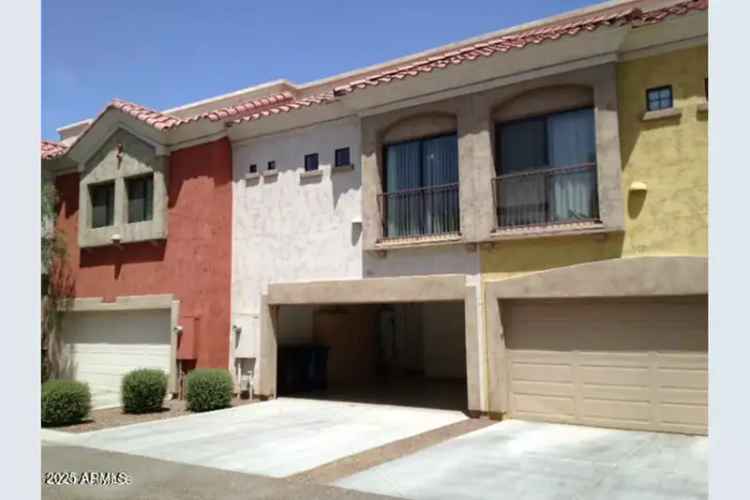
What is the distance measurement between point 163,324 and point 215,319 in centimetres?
203

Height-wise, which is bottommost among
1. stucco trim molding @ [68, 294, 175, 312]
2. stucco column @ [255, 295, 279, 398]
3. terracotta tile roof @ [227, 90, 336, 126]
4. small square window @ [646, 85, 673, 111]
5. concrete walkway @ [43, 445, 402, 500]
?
concrete walkway @ [43, 445, 402, 500]

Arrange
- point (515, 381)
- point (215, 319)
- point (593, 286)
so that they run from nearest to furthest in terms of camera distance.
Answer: point (593, 286), point (515, 381), point (215, 319)

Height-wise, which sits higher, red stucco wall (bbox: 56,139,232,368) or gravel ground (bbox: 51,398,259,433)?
red stucco wall (bbox: 56,139,232,368)

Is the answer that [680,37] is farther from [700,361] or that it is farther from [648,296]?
[700,361]

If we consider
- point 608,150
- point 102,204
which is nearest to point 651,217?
point 608,150

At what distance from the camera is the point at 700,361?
11.1 meters

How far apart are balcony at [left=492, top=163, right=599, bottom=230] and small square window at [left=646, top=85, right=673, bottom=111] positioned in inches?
55.5

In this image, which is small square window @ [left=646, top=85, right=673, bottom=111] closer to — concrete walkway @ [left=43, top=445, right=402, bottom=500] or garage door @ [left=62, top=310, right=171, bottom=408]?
concrete walkway @ [left=43, top=445, right=402, bottom=500]

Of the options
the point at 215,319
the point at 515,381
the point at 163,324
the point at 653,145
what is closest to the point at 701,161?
the point at 653,145

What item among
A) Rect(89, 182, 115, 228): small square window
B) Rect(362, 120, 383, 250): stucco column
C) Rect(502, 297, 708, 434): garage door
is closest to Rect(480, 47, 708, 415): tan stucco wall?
Rect(502, 297, 708, 434): garage door

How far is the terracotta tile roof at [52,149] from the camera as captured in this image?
69.4 ft

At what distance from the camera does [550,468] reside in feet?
29.6

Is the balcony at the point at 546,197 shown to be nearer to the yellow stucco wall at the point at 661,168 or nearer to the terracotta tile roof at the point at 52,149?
the yellow stucco wall at the point at 661,168

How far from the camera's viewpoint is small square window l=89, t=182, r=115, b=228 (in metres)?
20.2
